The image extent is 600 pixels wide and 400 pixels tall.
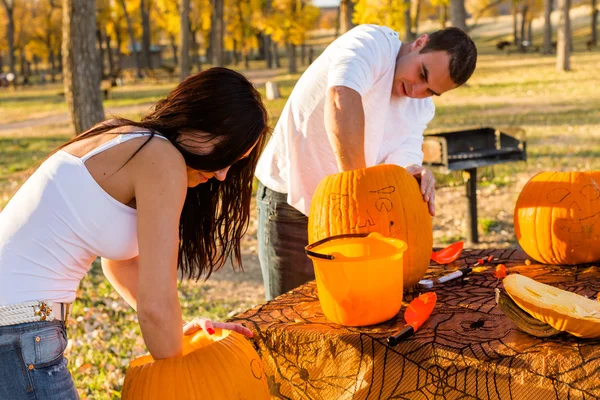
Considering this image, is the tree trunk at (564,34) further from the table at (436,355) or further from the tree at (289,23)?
the table at (436,355)

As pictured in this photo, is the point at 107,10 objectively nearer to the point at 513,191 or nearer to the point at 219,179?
the point at 513,191

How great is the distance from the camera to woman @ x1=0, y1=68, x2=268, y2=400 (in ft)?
6.08

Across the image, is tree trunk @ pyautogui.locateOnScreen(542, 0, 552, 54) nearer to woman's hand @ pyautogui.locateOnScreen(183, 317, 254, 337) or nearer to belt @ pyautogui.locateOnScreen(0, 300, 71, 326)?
woman's hand @ pyautogui.locateOnScreen(183, 317, 254, 337)

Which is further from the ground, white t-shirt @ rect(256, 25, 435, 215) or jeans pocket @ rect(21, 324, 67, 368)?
white t-shirt @ rect(256, 25, 435, 215)

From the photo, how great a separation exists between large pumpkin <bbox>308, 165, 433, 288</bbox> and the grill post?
14.5 ft

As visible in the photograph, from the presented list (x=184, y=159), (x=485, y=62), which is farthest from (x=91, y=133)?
(x=485, y=62)

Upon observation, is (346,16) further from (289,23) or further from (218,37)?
(289,23)

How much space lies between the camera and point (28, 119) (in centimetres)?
2494

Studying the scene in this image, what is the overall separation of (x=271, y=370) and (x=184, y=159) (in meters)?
0.79

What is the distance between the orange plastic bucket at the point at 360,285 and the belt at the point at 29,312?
2.53 ft

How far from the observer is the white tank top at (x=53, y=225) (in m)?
1.90

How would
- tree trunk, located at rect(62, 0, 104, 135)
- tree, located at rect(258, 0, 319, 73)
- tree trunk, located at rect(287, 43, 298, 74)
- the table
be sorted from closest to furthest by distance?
the table → tree trunk, located at rect(62, 0, 104, 135) → tree, located at rect(258, 0, 319, 73) → tree trunk, located at rect(287, 43, 298, 74)

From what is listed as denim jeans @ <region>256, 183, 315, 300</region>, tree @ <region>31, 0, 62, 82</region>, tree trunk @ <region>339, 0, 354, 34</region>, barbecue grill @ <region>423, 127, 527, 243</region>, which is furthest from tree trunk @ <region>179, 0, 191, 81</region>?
tree @ <region>31, 0, 62, 82</region>

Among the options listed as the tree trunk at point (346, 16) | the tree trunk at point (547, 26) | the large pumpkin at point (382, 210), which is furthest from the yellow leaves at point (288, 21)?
the large pumpkin at point (382, 210)
